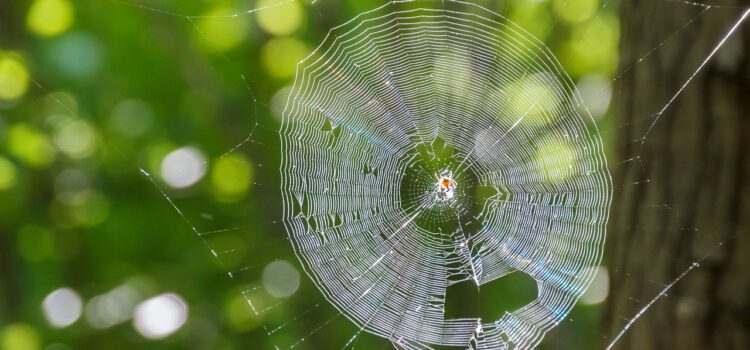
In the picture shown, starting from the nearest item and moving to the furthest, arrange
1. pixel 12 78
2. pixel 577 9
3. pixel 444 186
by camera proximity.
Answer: pixel 577 9 < pixel 12 78 < pixel 444 186

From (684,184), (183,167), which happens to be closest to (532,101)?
(684,184)

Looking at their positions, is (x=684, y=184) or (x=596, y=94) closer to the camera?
(x=684, y=184)

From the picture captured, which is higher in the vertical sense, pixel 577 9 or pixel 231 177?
pixel 577 9

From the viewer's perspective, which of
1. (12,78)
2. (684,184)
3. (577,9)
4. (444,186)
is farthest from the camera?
(444,186)

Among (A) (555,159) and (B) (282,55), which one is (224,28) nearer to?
(B) (282,55)

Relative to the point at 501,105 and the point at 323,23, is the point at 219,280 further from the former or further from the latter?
the point at 501,105

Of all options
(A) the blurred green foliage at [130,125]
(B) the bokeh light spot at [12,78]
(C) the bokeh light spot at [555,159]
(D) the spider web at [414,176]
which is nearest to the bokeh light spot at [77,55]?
(A) the blurred green foliage at [130,125]
